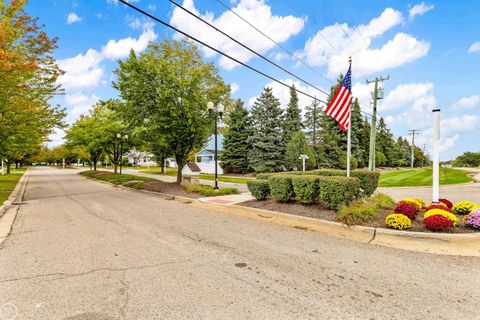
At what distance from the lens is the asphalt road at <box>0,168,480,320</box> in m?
2.92

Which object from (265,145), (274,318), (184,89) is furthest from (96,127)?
(274,318)

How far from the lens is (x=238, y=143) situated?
112ft

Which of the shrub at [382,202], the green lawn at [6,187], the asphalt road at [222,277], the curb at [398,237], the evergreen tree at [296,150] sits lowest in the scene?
the green lawn at [6,187]

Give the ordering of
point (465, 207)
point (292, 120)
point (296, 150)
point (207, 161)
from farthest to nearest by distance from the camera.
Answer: point (207, 161)
point (292, 120)
point (296, 150)
point (465, 207)

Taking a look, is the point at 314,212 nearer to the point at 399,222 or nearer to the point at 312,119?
the point at 399,222

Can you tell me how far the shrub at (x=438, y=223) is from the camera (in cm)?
544

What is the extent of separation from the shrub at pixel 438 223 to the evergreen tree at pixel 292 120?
2720cm

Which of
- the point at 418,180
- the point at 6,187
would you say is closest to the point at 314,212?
the point at 6,187

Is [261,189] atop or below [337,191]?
below

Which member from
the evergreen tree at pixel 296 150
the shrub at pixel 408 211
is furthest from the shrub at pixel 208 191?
the evergreen tree at pixel 296 150

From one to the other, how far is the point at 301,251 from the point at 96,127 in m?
26.4

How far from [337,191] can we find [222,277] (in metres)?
4.63

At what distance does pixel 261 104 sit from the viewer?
33375 millimetres

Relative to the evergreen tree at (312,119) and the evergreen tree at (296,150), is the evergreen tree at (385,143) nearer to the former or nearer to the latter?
the evergreen tree at (312,119)
